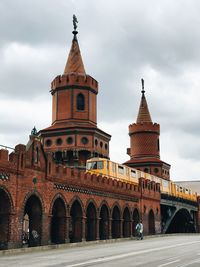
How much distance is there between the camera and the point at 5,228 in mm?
24672

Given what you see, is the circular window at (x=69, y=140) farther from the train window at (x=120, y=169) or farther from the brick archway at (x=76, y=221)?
the brick archway at (x=76, y=221)

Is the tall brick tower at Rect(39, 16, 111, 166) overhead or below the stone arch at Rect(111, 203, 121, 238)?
overhead

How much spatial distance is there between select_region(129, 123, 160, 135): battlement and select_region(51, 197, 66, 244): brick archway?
122ft

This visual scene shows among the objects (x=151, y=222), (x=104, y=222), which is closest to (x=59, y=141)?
(x=104, y=222)

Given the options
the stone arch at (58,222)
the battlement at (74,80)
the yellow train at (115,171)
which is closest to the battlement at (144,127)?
the yellow train at (115,171)

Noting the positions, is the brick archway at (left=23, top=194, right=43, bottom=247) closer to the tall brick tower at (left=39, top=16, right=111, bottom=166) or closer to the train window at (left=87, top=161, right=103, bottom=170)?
the train window at (left=87, top=161, right=103, bottom=170)

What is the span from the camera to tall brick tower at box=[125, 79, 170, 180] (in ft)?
210

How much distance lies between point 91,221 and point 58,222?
5.08 metres

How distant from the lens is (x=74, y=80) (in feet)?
164

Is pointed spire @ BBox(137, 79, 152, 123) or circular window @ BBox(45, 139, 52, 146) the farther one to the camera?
pointed spire @ BBox(137, 79, 152, 123)

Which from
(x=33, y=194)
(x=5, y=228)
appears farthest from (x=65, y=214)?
(x=5, y=228)

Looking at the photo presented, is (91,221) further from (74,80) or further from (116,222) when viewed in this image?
(74,80)

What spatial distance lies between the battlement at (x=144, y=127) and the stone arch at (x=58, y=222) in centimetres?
3725

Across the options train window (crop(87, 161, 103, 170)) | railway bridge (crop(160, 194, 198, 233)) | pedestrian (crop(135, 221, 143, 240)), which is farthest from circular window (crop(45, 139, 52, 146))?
pedestrian (crop(135, 221, 143, 240))
